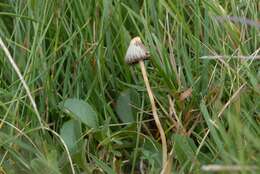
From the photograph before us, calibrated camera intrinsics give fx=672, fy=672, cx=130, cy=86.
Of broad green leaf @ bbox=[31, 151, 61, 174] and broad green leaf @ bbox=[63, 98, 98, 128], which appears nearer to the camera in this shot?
broad green leaf @ bbox=[31, 151, 61, 174]

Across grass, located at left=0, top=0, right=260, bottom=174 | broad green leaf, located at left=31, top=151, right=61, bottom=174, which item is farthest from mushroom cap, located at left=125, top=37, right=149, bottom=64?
broad green leaf, located at left=31, top=151, right=61, bottom=174

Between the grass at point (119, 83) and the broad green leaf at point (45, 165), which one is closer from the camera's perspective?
the broad green leaf at point (45, 165)

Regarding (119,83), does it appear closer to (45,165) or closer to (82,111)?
(82,111)

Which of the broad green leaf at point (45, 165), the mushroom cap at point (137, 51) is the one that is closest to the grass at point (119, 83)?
the broad green leaf at point (45, 165)

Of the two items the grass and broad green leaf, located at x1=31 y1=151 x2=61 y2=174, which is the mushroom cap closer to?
the grass

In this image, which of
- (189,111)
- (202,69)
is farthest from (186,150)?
(202,69)

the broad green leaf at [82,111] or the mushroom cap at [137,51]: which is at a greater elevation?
the mushroom cap at [137,51]

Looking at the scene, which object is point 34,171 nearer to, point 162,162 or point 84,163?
point 84,163

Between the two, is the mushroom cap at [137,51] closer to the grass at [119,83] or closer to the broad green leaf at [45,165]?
the grass at [119,83]

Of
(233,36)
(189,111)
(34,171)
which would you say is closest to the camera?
(34,171)
